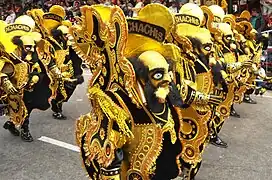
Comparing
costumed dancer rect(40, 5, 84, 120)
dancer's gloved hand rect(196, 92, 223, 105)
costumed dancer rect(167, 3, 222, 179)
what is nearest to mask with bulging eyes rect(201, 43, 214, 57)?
costumed dancer rect(167, 3, 222, 179)

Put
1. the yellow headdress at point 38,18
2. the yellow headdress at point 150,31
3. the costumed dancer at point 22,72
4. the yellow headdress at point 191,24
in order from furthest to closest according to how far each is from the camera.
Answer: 1. the yellow headdress at point 38,18
2. the costumed dancer at point 22,72
3. the yellow headdress at point 191,24
4. the yellow headdress at point 150,31

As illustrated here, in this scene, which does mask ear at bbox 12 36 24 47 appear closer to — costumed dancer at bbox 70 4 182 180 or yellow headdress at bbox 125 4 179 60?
costumed dancer at bbox 70 4 182 180

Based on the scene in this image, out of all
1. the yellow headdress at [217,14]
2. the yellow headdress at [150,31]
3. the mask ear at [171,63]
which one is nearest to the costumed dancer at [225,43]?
the yellow headdress at [217,14]

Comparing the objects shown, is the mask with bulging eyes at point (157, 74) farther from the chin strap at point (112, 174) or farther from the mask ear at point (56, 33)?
the mask ear at point (56, 33)

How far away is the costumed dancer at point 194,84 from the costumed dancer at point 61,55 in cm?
317

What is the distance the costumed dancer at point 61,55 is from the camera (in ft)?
22.6

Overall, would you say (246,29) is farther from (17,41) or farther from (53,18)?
(17,41)

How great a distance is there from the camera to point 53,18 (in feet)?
23.0

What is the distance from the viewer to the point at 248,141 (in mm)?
5891

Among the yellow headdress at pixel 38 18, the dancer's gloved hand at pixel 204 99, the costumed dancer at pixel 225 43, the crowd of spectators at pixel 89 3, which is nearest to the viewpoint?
the dancer's gloved hand at pixel 204 99

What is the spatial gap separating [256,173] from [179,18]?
1924mm

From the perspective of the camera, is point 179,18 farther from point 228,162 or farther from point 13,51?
point 13,51

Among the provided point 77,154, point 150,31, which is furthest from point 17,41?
point 150,31

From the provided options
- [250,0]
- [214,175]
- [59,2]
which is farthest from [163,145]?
[59,2]
